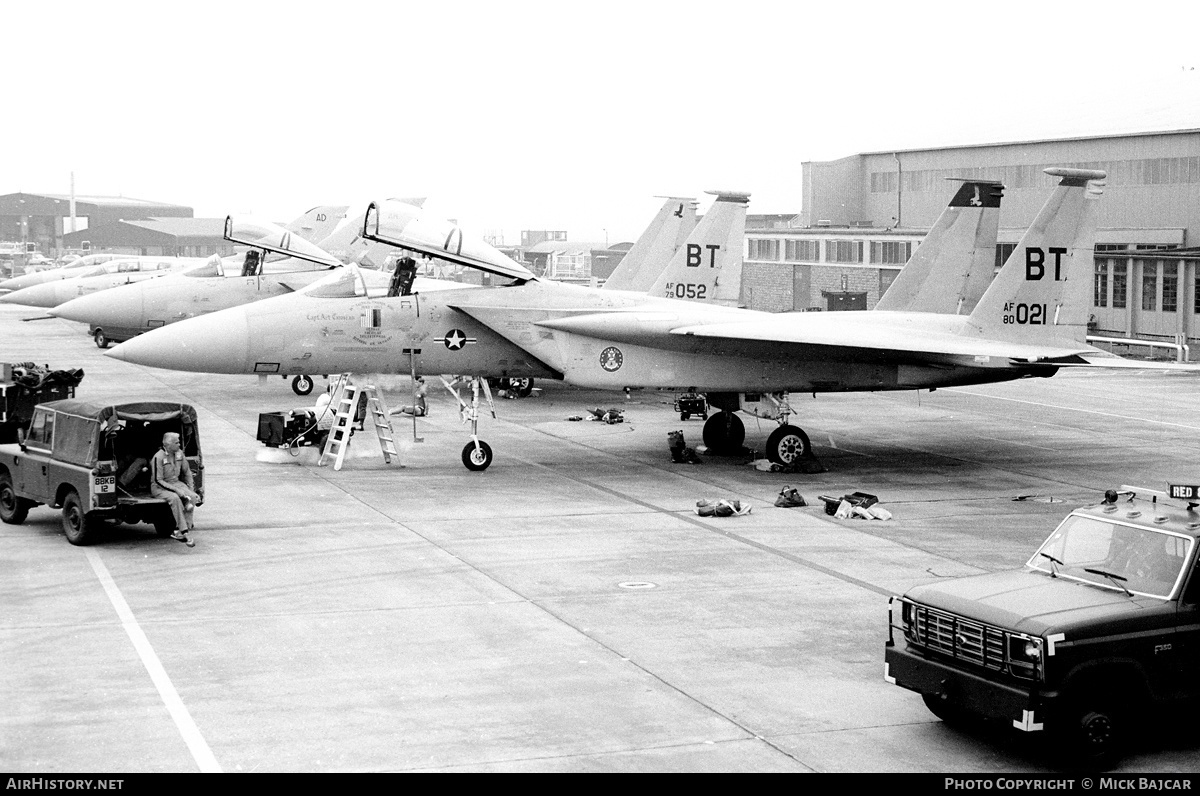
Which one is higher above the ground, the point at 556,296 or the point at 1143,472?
the point at 556,296

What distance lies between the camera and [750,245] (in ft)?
220

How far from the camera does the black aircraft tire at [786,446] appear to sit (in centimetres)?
2219

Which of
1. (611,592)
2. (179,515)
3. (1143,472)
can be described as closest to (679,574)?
(611,592)

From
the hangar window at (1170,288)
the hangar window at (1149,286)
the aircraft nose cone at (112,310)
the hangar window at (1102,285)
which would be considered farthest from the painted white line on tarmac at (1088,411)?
the aircraft nose cone at (112,310)

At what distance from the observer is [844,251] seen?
2318 inches

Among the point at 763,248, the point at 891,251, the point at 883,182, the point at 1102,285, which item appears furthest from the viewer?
the point at 763,248

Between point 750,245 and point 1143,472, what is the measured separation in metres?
45.6

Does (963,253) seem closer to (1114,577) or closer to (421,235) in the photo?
(421,235)

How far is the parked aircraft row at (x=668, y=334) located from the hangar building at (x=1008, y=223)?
19.7 metres

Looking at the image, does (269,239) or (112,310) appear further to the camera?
(112,310)

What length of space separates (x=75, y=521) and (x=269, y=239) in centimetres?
1913

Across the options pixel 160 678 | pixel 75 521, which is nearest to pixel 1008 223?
pixel 75 521

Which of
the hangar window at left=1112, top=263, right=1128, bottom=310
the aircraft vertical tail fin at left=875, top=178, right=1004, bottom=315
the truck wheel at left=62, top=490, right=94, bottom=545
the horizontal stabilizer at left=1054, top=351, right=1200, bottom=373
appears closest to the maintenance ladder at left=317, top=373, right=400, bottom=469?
the truck wheel at left=62, top=490, right=94, bottom=545

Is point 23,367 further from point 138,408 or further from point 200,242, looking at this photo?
point 200,242
